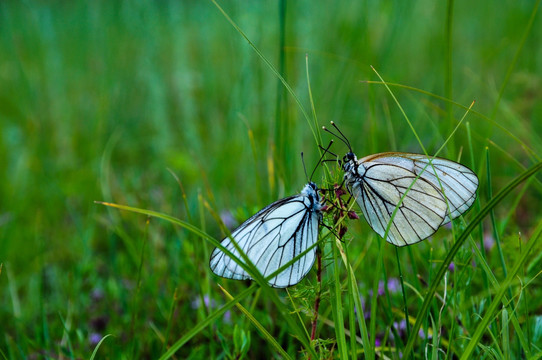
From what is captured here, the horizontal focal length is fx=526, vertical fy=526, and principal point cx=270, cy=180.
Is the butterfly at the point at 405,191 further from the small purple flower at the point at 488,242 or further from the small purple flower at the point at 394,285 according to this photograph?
the small purple flower at the point at 488,242

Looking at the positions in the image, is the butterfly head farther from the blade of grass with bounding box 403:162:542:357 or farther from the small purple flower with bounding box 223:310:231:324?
the small purple flower with bounding box 223:310:231:324

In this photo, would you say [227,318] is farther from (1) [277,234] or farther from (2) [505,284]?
(2) [505,284]

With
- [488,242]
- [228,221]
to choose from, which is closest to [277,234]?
[228,221]

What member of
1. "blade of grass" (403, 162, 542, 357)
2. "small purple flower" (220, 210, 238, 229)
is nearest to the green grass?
"blade of grass" (403, 162, 542, 357)

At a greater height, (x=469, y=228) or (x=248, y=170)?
(x=469, y=228)

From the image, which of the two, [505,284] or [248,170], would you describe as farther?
[248,170]

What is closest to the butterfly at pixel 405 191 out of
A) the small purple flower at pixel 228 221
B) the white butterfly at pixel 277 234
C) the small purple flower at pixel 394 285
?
the white butterfly at pixel 277 234

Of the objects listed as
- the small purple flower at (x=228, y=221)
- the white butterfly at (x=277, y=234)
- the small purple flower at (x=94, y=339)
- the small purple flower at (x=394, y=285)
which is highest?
the white butterfly at (x=277, y=234)
